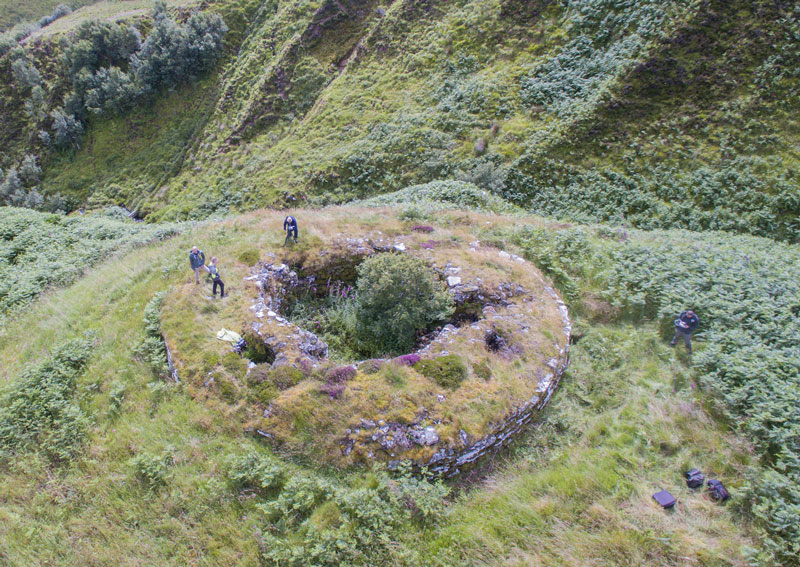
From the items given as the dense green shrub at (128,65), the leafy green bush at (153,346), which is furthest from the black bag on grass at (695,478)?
the dense green shrub at (128,65)

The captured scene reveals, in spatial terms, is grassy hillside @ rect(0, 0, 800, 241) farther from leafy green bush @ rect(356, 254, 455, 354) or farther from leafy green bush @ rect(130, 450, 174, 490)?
leafy green bush @ rect(130, 450, 174, 490)

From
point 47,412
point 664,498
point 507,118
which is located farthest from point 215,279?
point 507,118

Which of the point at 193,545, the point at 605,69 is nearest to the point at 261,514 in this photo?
the point at 193,545

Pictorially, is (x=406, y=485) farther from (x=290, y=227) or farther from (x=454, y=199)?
(x=454, y=199)

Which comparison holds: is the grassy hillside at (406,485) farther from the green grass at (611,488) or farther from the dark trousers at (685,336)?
the dark trousers at (685,336)

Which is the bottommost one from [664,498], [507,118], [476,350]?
[664,498]

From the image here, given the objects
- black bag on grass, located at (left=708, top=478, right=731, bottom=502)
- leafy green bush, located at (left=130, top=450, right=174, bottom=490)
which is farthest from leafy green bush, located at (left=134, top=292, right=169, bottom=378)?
black bag on grass, located at (left=708, top=478, right=731, bottom=502)
